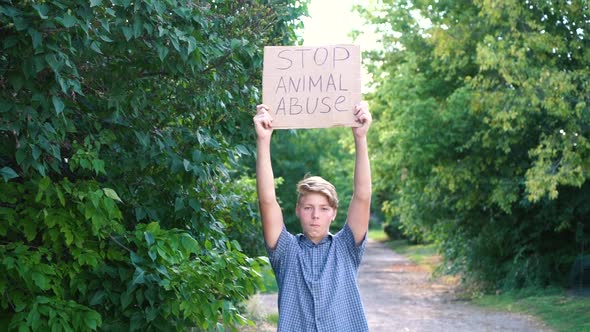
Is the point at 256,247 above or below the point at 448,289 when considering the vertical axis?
above

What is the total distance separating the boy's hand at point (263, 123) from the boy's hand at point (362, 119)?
406 mm

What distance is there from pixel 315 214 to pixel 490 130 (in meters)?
13.0

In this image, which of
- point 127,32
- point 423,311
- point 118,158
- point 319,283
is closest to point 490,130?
point 423,311

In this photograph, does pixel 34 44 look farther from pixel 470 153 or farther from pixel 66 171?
pixel 470 153

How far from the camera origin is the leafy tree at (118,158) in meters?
4.70

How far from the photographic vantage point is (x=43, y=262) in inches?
208

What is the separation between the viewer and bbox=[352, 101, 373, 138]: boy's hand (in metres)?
4.05

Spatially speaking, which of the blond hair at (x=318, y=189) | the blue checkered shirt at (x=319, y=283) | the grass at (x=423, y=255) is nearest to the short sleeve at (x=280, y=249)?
the blue checkered shirt at (x=319, y=283)

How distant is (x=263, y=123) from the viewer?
13.3ft

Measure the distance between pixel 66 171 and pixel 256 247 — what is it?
7.42 m

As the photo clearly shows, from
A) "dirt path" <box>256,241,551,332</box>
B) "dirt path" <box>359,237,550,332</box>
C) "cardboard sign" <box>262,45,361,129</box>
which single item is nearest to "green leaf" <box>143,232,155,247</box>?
"cardboard sign" <box>262,45,361,129</box>

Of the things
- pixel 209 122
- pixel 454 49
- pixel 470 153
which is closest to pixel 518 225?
pixel 470 153

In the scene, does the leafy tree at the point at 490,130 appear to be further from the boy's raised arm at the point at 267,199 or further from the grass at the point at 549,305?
the boy's raised arm at the point at 267,199

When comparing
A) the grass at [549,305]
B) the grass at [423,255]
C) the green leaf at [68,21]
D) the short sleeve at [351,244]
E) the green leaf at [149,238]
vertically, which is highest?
the green leaf at [68,21]
